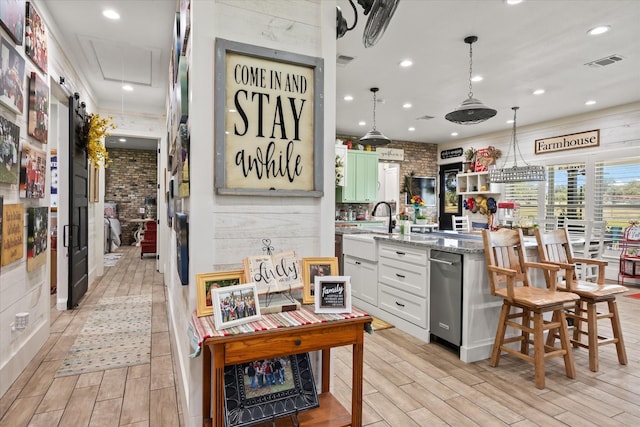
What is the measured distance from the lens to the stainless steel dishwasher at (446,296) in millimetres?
2904

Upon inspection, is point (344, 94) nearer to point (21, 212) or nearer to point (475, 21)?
point (475, 21)

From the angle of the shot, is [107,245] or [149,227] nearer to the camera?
[149,227]

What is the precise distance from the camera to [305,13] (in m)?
1.85

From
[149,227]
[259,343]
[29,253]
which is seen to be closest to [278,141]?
[259,343]

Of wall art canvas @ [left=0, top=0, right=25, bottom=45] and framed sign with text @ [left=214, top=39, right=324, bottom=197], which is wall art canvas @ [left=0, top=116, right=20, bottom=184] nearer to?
wall art canvas @ [left=0, top=0, right=25, bottom=45]

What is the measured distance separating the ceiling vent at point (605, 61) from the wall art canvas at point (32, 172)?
18.8ft

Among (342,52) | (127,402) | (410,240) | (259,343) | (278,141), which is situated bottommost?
(127,402)

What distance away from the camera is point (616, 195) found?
620cm

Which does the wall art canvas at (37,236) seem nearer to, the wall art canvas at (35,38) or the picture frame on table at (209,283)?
the wall art canvas at (35,38)

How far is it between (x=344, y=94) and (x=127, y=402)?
4.88 meters

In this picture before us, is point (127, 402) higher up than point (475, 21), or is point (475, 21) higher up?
point (475, 21)

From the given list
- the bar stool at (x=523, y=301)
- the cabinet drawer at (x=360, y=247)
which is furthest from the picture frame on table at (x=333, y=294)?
the cabinet drawer at (x=360, y=247)

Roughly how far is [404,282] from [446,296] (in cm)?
52

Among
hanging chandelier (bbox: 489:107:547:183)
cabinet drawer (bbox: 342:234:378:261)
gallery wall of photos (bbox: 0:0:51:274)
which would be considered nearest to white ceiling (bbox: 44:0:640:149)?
gallery wall of photos (bbox: 0:0:51:274)
